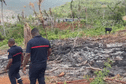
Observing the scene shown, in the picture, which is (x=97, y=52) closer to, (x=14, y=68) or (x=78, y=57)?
(x=78, y=57)

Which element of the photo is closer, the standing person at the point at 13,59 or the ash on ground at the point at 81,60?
the standing person at the point at 13,59

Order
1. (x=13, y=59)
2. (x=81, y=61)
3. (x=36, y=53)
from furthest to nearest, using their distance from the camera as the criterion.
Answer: (x=81, y=61) < (x=13, y=59) < (x=36, y=53)

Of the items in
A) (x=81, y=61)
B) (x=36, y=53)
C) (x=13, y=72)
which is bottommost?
(x=81, y=61)

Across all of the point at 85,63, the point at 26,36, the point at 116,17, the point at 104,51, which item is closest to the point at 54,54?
the point at 26,36

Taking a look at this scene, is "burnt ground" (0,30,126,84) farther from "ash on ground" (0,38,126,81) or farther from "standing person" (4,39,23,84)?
"standing person" (4,39,23,84)

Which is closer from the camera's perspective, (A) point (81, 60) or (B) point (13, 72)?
(B) point (13, 72)

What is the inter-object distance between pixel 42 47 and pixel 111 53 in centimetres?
474

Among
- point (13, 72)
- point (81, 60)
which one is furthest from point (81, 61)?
point (13, 72)

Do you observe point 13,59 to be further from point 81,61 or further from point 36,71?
point 81,61

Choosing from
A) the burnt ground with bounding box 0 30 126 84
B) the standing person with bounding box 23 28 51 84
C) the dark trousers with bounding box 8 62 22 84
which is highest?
the standing person with bounding box 23 28 51 84

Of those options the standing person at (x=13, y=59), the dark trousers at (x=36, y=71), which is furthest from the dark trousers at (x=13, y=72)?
the dark trousers at (x=36, y=71)

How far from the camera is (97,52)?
22.2ft

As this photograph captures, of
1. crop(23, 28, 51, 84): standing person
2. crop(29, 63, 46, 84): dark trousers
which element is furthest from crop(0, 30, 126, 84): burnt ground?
crop(23, 28, 51, 84): standing person

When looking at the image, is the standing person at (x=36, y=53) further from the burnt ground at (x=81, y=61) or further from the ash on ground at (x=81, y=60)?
the ash on ground at (x=81, y=60)
